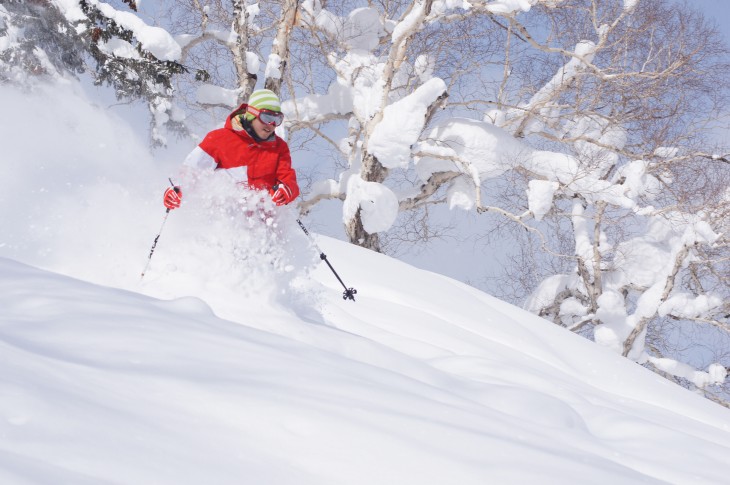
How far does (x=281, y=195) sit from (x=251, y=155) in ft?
1.70

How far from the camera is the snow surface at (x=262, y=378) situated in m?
1.48

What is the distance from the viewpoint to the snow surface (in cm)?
148

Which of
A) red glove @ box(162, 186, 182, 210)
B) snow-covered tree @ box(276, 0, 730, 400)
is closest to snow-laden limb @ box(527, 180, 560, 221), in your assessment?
snow-covered tree @ box(276, 0, 730, 400)

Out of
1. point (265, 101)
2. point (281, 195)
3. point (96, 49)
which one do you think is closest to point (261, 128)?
point (265, 101)

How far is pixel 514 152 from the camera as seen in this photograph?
11.5 meters

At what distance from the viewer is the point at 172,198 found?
5.28m

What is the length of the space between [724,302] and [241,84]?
9.74 metres

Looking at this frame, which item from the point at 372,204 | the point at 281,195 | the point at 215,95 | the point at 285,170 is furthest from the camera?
the point at 215,95

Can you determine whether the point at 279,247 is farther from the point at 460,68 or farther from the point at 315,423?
the point at 460,68

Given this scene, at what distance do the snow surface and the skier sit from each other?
21 cm

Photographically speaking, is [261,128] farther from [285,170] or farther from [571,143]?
[571,143]

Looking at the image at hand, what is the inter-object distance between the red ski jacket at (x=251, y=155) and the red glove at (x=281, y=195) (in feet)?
0.31

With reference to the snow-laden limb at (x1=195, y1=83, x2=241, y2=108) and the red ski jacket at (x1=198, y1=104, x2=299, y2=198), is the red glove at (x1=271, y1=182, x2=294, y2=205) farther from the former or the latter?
the snow-laden limb at (x1=195, y1=83, x2=241, y2=108)

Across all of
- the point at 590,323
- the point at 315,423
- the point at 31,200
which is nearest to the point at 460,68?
the point at 590,323
